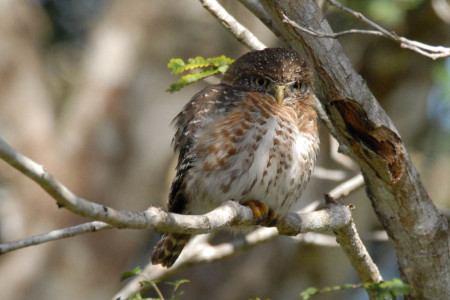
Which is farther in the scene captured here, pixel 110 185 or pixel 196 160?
pixel 110 185

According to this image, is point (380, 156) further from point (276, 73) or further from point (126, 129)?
point (126, 129)

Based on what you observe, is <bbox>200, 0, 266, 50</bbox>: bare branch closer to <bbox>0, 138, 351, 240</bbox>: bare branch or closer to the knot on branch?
the knot on branch

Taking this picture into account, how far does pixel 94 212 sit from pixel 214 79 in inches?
194

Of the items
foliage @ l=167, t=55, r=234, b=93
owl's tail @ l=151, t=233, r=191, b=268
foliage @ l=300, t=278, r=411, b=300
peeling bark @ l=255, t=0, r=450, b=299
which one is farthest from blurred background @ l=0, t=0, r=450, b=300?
foliage @ l=300, t=278, r=411, b=300

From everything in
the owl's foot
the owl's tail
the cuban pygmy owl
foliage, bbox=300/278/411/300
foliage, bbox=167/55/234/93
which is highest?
foliage, bbox=167/55/234/93

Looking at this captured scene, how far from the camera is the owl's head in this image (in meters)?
5.30

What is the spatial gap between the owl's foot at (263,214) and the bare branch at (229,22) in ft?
4.19

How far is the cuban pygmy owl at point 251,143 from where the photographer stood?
15.6ft

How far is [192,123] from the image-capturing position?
5.09 m

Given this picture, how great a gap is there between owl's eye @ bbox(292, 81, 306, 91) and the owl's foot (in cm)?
111

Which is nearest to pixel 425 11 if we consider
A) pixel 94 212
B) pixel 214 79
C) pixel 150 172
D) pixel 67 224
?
pixel 214 79

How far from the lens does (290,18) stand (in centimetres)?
434

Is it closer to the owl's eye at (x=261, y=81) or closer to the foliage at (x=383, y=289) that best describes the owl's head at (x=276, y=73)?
the owl's eye at (x=261, y=81)

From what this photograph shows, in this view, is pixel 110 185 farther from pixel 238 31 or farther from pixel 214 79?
pixel 238 31
